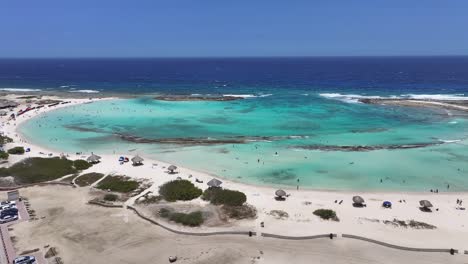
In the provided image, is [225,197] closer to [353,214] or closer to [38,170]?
[353,214]

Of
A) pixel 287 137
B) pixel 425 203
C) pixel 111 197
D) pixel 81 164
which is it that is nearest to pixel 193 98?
pixel 287 137

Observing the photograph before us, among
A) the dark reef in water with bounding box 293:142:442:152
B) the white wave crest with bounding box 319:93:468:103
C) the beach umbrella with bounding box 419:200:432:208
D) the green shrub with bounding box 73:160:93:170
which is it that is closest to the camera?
the beach umbrella with bounding box 419:200:432:208

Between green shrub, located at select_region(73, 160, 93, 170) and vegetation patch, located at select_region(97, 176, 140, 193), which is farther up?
green shrub, located at select_region(73, 160, 93, 170)

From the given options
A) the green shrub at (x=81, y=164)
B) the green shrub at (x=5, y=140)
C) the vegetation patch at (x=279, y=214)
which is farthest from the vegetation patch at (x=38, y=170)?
the vegetation patch at (x=279, y=214)

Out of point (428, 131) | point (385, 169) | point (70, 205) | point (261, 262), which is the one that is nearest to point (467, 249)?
point (261, 262)

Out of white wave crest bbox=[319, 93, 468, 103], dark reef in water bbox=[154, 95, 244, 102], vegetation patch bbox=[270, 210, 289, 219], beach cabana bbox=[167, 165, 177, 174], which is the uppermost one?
white wave crest bbox=[319, 93, 468, 103]

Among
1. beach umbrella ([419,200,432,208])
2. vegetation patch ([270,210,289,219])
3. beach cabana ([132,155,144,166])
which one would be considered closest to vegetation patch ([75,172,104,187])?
beach cabana ([132,155,144,166])

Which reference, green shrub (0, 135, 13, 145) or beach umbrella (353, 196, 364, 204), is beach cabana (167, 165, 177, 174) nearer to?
beach umbrella (353, 196, 364, 204)
